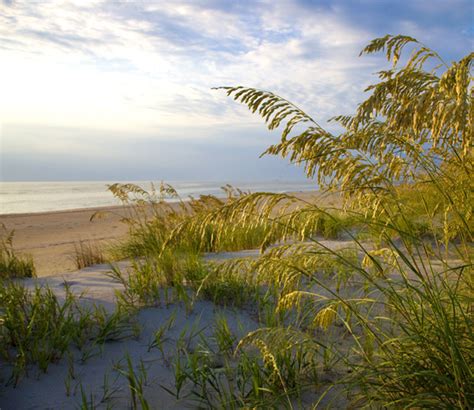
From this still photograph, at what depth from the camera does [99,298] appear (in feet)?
12.2

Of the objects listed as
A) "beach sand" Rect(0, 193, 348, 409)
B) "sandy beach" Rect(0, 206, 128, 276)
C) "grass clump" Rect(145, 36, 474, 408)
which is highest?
"grass clump" Rect(145, 36, 474, 408)

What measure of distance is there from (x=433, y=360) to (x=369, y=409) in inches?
16.6

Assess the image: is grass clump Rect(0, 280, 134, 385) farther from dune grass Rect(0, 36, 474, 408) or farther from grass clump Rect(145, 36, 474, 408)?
grass clump Rect(145, 36, 474, 408)

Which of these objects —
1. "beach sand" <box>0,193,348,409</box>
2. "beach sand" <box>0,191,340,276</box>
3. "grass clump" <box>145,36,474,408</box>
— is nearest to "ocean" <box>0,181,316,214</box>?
"beach sand" <box>0,191,340,276</box>

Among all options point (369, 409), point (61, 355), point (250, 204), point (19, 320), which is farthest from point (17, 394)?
point (369, 409)

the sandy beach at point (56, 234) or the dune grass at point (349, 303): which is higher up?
the dune grass at point (349, 303)

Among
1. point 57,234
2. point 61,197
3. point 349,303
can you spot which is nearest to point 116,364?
point 349,303

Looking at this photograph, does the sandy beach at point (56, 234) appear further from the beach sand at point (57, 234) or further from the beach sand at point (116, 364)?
the beach sand at point (116, 364)

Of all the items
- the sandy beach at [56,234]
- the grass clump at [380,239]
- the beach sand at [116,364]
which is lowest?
the sandy beach at [56,234]

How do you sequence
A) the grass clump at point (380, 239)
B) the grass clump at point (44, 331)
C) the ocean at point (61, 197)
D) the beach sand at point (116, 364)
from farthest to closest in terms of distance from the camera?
the ocean at point (61, 197), the grass clump at point (44, 331), the beach sand at point (116, 364), the grass clump at point (380, 239)

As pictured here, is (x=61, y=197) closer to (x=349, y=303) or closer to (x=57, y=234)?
(x=57, y=234)

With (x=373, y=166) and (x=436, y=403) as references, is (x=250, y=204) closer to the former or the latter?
(x=373, y=166)

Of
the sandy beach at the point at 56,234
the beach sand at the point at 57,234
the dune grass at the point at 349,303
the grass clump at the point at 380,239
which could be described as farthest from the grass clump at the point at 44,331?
the sandy beach at the point at 56,234

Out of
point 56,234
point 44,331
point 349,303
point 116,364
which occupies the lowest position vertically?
point 56,234
